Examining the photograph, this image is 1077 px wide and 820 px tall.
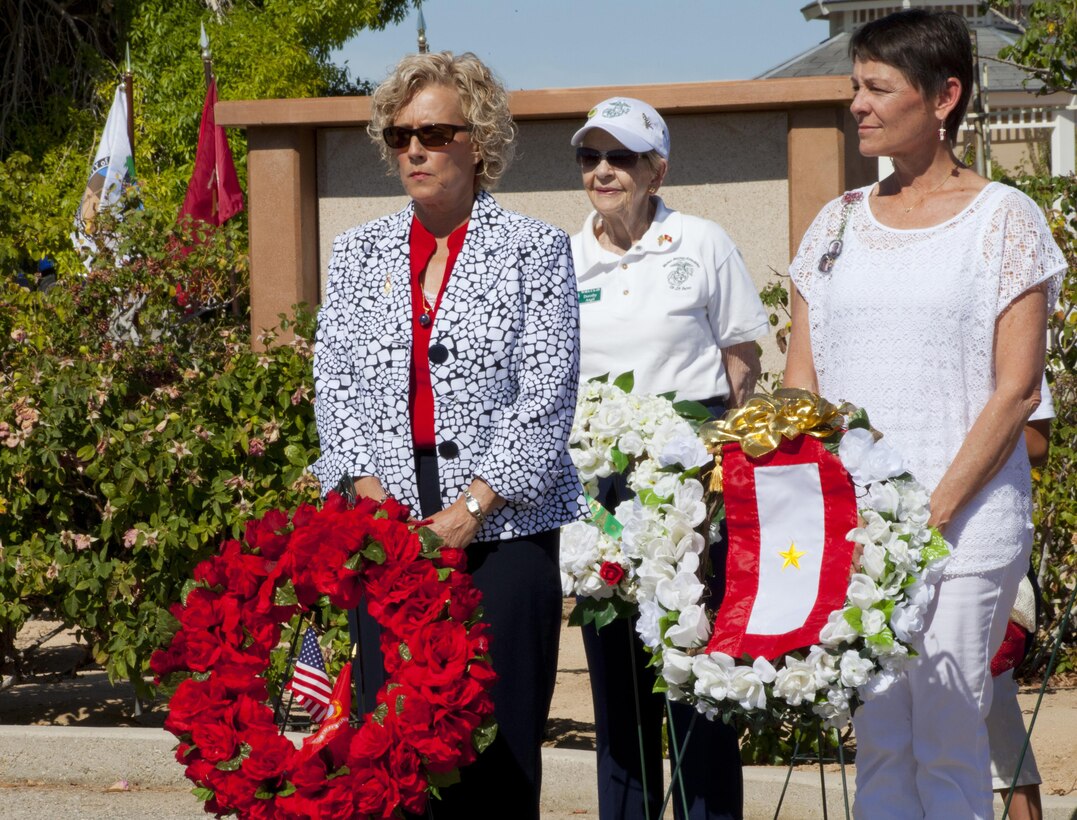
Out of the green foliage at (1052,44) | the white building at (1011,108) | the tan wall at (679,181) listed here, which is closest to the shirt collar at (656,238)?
the tan wall at (679,181)

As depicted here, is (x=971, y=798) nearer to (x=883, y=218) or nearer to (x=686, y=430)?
(x=686, y=430)

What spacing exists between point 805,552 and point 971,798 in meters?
0.67

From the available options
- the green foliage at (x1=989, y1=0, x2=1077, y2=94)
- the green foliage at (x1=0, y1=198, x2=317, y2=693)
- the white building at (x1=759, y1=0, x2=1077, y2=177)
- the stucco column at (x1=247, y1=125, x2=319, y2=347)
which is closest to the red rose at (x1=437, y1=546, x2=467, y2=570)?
the green foliage at (x1=0, y1=198, x2=317, y2=693)

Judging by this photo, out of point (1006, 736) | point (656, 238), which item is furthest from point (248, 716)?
point (1006, 736)

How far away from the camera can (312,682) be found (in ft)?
10.8

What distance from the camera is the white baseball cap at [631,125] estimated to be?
407cm

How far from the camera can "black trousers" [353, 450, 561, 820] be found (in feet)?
10.7

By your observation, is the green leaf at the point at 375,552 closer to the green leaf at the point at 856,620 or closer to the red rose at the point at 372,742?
the red rose at the point at 372,742

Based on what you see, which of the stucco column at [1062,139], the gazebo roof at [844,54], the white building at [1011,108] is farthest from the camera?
the gazebo roof at [844,54]

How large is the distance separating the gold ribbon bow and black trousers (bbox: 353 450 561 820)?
0.52 meters

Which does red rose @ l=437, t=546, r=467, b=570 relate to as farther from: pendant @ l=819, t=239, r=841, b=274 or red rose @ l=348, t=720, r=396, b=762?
pendant @ l=819, t=239, r=841, b=274

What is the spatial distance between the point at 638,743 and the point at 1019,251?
1742 millimetres

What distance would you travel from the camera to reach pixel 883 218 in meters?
A: 3.27

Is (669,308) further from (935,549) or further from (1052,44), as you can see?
(1052,44)
